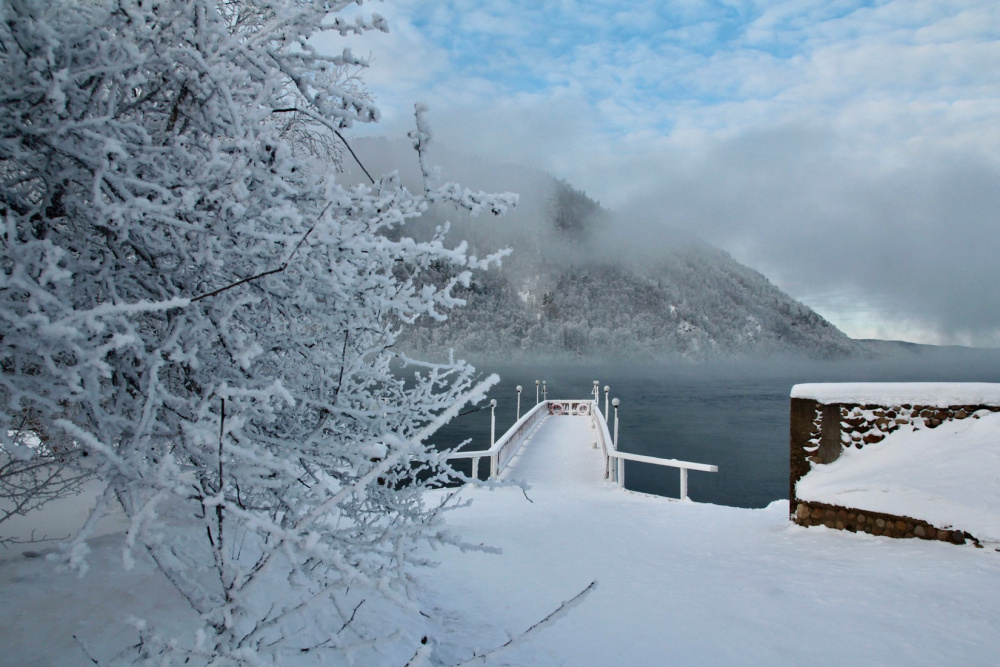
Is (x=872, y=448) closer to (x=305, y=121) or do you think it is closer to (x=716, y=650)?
(x=716, y=650)

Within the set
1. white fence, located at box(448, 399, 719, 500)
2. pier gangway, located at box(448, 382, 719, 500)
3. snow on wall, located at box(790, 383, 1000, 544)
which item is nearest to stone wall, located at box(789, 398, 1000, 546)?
snow on wall, located at box(790, 383, 1000, 544)

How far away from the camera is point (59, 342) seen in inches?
83.7

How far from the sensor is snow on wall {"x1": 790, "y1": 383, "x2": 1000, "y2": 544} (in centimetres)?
692

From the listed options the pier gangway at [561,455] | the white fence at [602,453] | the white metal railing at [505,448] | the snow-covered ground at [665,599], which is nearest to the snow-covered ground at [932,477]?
the snow-covered ground at [665,599]

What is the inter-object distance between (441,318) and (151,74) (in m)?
1.98

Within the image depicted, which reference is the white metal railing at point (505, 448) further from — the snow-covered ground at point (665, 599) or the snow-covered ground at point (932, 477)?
the snow-covered ground at point (932, 477)

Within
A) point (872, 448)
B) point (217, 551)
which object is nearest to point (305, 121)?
point (217, 551)

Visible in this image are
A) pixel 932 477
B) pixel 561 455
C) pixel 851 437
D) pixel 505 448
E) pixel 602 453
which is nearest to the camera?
pixel 932 477

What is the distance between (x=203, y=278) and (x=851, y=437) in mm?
8719

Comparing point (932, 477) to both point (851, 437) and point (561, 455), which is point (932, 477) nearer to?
point (851, 437)

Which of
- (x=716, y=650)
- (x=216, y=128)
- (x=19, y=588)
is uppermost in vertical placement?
(x=216, y=128)

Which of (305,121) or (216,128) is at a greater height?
(305,121)

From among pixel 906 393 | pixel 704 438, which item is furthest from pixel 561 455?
pixel 704 438

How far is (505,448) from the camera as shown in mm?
16891
